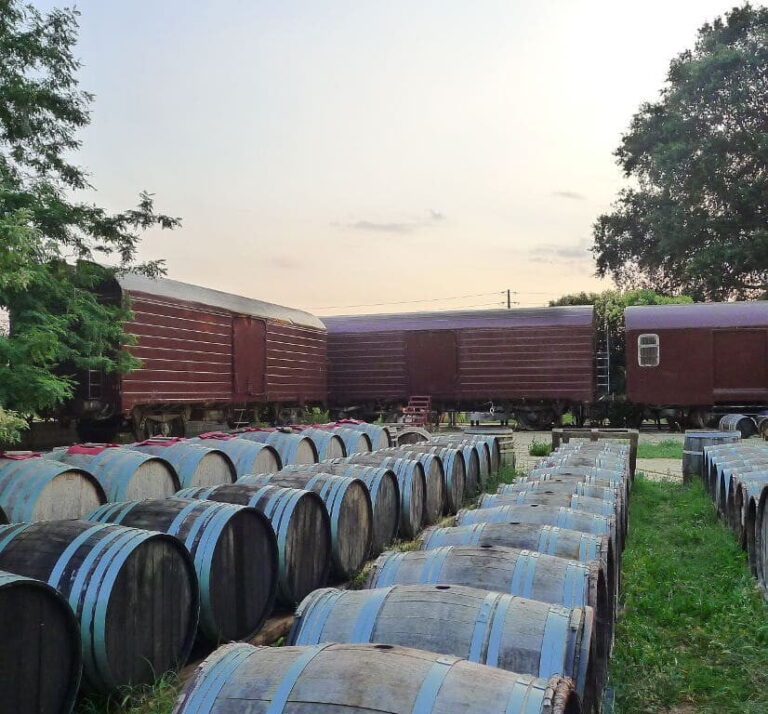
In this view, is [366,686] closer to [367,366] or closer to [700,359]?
[700,359]

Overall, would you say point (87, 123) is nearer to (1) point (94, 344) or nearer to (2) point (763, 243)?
(1) point (94, 344)

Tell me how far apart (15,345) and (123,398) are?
328 cm

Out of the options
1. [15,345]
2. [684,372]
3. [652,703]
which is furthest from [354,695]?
[684,372]

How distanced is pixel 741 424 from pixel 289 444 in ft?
53.9

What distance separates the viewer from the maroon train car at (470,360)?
80.1 feet

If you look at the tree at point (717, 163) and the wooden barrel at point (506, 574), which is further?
the tree at point (717, 163)

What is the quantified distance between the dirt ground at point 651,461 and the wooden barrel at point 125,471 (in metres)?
9.01

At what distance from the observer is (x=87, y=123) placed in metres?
16.9

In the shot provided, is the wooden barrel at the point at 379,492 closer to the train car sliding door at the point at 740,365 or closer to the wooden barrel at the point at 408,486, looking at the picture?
the wooden barrel at the point at 408,486

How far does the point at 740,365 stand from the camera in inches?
889

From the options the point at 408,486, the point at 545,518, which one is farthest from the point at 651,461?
the point at 545,518

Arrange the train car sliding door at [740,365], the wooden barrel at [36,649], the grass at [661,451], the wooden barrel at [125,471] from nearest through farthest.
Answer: the wooden barrel at [36,649], the wooden barrel at [125,471], the grass at [661,451], the train car sliding door at [740,365]

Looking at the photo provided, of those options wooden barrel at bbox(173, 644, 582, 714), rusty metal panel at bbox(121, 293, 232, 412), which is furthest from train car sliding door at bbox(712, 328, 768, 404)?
wooden barrel at bbox(173, 644, 582, 714)

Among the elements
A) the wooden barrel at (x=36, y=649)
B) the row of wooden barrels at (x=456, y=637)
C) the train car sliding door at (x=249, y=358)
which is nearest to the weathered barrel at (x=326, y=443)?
the row of wooden barrels at (x=456, y=637)
